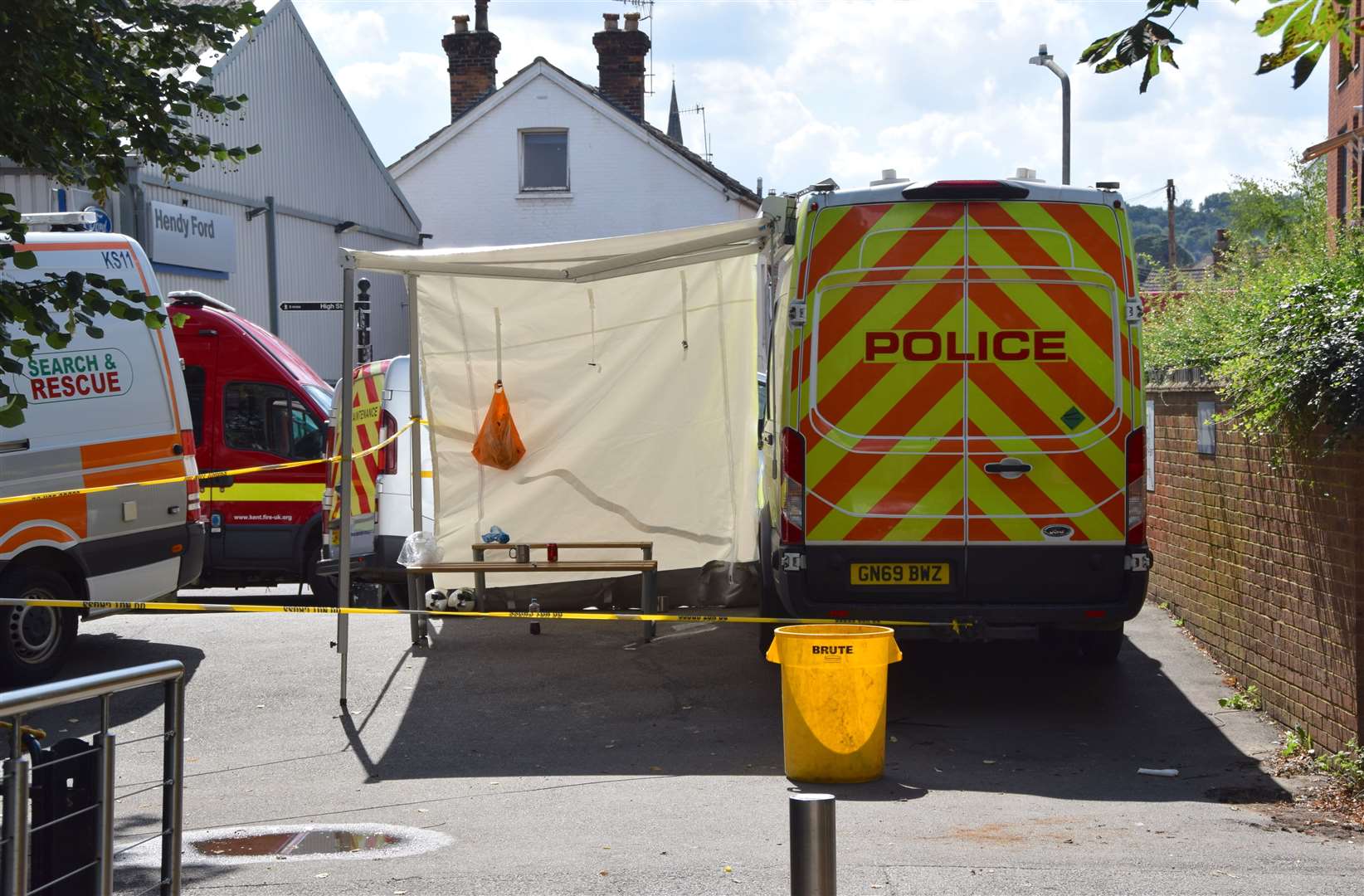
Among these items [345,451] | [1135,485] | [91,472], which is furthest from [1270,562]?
[91,472]

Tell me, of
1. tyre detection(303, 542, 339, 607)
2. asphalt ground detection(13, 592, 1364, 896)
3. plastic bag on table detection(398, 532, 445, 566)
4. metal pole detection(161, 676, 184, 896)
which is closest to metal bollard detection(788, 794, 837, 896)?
metal pole detection(161, 676, 184, 896)

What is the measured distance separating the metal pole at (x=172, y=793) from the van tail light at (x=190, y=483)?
6.79 metres

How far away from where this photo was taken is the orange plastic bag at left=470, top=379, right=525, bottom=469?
10.4 meters

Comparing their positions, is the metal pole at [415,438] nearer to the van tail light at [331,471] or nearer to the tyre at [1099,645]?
the van tail light at [331,471]

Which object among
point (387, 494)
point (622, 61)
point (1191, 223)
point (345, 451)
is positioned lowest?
point (387, 494)

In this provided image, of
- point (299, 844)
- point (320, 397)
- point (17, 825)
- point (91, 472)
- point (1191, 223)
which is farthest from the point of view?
point (1191, 223)

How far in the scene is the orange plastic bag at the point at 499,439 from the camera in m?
10.4

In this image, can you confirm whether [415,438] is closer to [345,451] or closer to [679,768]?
[345,451]

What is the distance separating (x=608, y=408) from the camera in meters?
10.5

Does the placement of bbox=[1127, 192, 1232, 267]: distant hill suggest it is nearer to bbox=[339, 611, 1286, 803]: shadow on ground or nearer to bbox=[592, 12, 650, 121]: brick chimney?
bbox=[592, 12, 650, 121]: brick chimney

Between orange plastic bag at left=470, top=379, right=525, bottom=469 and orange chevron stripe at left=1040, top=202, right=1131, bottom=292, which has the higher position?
orange chevron stripe at left=1040, top=202, right=1131, bottom=292

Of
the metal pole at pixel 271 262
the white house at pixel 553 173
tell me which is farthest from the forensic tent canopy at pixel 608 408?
the white house at pixel 553 173

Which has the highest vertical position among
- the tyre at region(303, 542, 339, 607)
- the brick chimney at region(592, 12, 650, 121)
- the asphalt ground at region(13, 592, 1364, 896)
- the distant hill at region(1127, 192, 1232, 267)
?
the distant hill at region(1127, 192, 1232, 267)

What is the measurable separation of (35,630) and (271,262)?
43.7 ft
